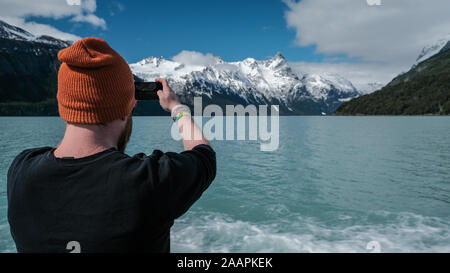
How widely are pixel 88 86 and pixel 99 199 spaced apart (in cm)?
70

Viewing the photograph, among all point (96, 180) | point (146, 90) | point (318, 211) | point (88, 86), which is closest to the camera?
point (96, 180)

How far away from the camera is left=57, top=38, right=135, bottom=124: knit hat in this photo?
180 cm

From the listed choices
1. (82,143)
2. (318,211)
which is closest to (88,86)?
(82,143)

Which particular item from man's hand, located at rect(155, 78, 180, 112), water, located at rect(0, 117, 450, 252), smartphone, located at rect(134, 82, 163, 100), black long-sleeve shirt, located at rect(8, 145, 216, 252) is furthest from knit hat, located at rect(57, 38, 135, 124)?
water, located at rect(0, 117, 450, 252)

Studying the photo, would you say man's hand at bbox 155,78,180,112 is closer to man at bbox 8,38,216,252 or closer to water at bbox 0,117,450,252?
man at bbox 8,38,216,252

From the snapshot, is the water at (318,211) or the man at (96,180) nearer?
the man at (96,180)

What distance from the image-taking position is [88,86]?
5.92 feet

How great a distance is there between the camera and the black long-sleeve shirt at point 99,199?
5.51 ft

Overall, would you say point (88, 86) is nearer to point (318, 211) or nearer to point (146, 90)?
point (146, 90)

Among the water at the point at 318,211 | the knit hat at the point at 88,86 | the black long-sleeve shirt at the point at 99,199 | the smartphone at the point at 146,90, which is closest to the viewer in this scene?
the black long-sleeve shirt at the point at 99,199

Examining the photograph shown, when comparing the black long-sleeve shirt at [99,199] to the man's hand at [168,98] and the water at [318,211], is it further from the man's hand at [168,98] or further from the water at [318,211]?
the water at [318,211]

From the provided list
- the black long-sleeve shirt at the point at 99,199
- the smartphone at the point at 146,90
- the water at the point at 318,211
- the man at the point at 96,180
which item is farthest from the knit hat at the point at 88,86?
the water at the point at 318,211
